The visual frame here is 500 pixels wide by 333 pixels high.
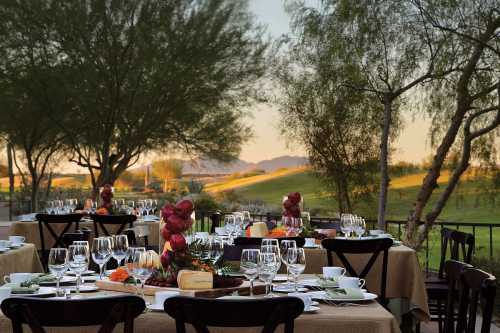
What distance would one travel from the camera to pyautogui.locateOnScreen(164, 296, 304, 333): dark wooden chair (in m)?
2.47

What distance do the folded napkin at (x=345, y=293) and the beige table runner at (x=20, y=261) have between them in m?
2.88

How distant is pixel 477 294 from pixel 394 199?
11.5m

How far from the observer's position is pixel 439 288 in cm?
592

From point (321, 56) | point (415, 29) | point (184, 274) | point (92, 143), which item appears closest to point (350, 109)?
point (321, 56)

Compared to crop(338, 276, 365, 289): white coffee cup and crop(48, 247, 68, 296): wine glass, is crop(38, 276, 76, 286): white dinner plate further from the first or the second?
crop(338, 276, 365, 289): white coffee cup

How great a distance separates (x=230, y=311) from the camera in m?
2.47

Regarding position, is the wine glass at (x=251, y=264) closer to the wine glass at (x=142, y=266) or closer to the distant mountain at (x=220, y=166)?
the wine glass at (x=142, y=266)

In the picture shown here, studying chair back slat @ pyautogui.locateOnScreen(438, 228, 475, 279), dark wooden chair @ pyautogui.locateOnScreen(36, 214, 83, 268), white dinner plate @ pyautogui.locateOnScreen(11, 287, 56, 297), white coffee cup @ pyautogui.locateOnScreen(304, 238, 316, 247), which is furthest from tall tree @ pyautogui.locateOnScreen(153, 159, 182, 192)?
white dinner plate @ pyautogui.locateOnScreen(11, 287, 56, 297)

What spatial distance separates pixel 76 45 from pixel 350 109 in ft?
20.1

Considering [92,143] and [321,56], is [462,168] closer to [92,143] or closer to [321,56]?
[321,56]

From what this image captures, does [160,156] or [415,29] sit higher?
[415,29]

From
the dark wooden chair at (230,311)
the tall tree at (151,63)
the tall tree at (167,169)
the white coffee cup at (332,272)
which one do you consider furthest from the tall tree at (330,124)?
the dark wooden chair at (230,311)

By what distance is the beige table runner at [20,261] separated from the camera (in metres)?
5.46

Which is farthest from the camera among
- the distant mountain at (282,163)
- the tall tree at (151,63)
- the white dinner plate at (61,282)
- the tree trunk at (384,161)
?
the tall tree at (151,63)
